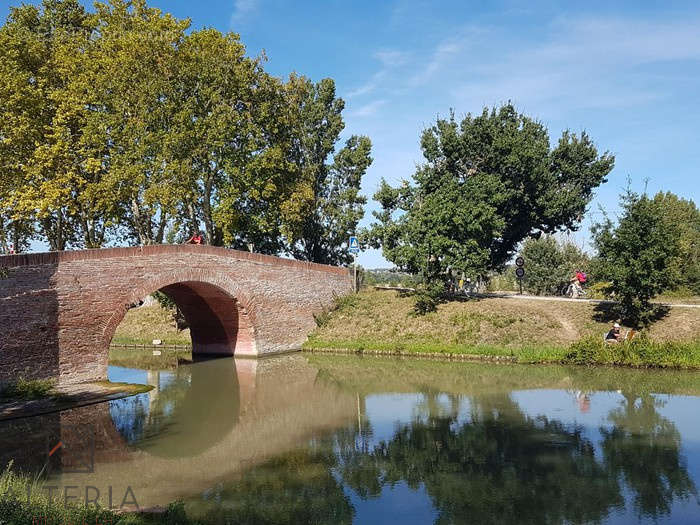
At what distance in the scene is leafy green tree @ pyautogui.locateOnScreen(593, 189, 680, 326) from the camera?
78.8 ft

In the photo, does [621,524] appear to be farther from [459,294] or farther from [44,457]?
[459,294]

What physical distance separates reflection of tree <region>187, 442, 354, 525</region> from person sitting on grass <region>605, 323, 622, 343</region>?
50.1 ft

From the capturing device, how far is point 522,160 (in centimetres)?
3309

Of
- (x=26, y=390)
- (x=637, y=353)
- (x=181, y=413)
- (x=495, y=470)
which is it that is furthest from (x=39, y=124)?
(x=637, y=353)

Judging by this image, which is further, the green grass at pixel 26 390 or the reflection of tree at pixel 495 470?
the green grass at pixel 26 390

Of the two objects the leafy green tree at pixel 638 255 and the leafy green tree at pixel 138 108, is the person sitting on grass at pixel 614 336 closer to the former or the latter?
the leafy green tree at pixel 638 255

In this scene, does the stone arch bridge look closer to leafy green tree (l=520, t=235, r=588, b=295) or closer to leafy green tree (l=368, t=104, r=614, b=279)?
leafy green tree (l=368, t=104, r=614, b=279)

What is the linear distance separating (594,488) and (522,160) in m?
26.3

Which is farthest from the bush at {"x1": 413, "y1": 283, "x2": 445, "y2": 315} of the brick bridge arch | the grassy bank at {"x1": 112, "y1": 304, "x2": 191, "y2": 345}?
the grassy bank at {"x1": 112, "y1": 304, "x2": 191, "y2": 345}

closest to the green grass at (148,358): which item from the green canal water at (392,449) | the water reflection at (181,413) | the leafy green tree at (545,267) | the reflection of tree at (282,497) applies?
the water reflection at (181,413)

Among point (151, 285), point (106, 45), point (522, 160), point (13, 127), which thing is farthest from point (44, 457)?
point (522, 160)

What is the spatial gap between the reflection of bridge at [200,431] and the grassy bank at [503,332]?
7550 millimetres

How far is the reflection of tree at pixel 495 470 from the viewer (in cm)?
858

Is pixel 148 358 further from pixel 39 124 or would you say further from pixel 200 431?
pixel 200 431
